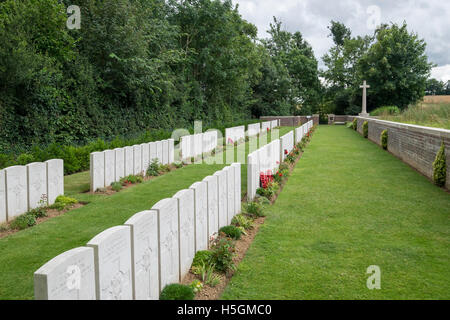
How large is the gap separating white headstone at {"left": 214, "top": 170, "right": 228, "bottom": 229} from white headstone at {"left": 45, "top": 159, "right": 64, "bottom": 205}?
3575 mm

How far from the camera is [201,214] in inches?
170

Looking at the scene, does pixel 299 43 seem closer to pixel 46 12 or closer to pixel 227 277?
pixel 46 12

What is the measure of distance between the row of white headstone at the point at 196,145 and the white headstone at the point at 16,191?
697cm

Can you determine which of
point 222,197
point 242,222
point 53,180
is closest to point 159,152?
point 53,180

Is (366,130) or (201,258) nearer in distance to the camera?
(201,258)

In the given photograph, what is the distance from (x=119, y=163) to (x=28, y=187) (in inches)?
112

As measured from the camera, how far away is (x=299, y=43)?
196ft

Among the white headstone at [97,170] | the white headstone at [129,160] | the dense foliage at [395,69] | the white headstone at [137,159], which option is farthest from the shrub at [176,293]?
the dense foliage at [395,69]

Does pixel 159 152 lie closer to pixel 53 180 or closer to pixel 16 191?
pixel 53 180

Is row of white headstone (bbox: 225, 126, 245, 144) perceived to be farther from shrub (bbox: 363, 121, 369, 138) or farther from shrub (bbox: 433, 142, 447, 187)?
shrub (bbox: 433, 142, 447, 187)

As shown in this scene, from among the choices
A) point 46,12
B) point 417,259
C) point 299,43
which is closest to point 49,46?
point 46,12

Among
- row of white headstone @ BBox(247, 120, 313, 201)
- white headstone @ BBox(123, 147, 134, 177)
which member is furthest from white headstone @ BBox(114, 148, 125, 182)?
row of white headstone @ BBox(247, 120, 313, 201)

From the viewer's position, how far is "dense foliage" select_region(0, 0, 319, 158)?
32.4 ft

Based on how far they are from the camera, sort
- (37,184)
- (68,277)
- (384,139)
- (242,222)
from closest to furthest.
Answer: (68,277) → (242,222) → (37,184) → (384,139)
